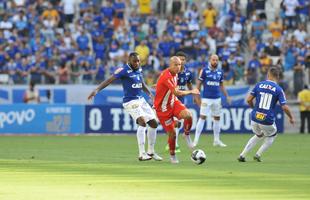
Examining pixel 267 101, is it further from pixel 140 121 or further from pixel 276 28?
pixel 276 28

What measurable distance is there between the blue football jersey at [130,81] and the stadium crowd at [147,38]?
644 inches

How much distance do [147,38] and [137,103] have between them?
2060 cm

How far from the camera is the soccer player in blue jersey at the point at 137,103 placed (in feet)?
68.6

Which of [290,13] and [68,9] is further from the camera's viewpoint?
[68,9]

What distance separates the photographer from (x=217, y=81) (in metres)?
28.1

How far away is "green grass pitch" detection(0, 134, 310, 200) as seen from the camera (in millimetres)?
13680

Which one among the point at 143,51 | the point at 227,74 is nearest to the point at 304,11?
the point at 227,74

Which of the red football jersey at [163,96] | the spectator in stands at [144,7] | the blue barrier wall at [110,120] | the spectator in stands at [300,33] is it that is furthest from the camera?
the spectator in stands at [144,7]

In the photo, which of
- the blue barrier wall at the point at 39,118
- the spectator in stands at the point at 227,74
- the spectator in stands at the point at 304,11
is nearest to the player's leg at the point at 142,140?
the blue barrier wall at the point at 39,118

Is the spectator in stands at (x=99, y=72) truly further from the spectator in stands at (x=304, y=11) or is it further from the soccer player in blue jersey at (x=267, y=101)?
the soccer player in blue jersey at (x=267, y=101)

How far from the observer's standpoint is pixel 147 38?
136 feet

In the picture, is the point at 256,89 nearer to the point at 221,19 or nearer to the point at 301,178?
the point at 301,178

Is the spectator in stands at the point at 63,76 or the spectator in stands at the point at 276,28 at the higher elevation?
the spectator in stands at the point at 276,28

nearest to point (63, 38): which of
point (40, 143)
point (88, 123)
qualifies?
point (88, 123)
